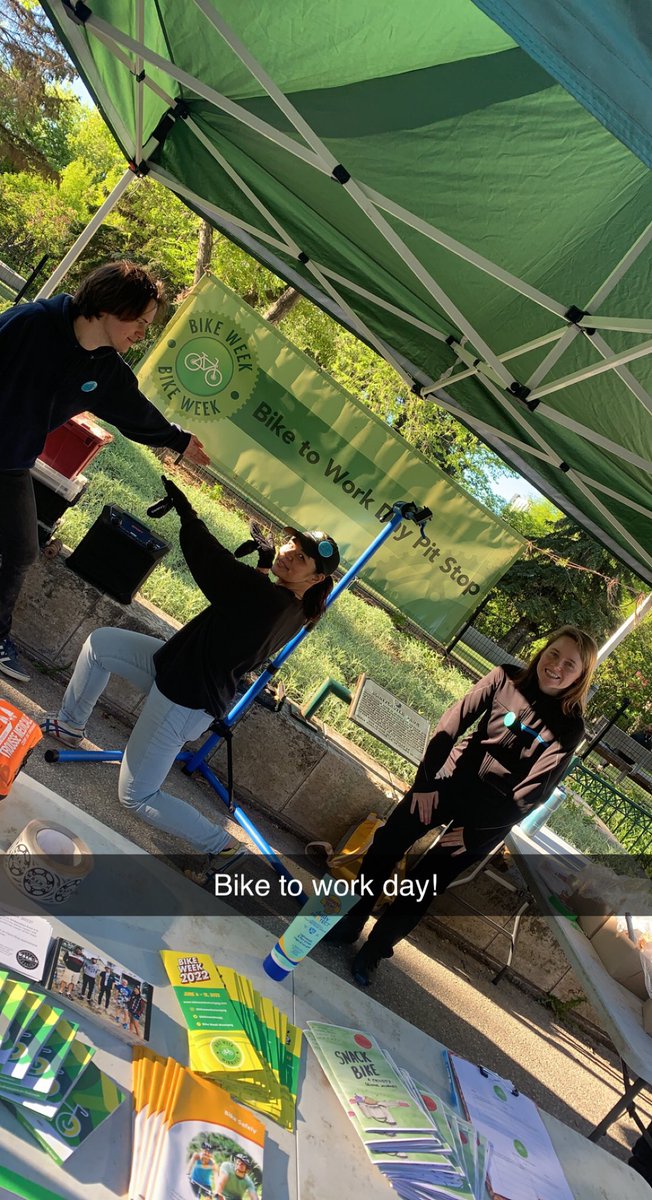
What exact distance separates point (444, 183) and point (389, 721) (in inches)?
124

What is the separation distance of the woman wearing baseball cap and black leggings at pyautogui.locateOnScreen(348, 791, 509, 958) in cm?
103

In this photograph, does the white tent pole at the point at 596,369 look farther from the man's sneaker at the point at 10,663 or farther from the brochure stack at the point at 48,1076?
the brochure stack at the point at 48,1076

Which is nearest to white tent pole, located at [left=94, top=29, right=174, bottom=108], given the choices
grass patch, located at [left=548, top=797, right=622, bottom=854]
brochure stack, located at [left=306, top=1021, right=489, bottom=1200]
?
brochure stack, located at [left=306, top=1021, right=489, bottom=1200]

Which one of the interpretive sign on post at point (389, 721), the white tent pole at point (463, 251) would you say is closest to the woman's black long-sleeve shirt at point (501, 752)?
the interpretive sign on post at point (389, 721)

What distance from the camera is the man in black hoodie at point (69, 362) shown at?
10.8 feet

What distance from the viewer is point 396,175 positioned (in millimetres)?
3906

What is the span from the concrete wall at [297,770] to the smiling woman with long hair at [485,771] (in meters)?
0.79

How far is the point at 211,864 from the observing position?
13.4ft

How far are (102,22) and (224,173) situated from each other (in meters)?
1.07

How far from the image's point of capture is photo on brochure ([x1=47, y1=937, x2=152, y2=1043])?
1857mm

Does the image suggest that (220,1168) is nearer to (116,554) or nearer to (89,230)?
(116,554)

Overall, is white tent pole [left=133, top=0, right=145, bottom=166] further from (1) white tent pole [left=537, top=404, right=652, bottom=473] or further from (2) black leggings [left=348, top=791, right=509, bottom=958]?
(2) black leggings [left=348, top=791, right=509, bottom=958]

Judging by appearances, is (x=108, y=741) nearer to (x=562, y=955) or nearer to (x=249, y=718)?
(x=249, y=718)

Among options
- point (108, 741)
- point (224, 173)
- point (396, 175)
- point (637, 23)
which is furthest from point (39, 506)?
point (637, 23)
